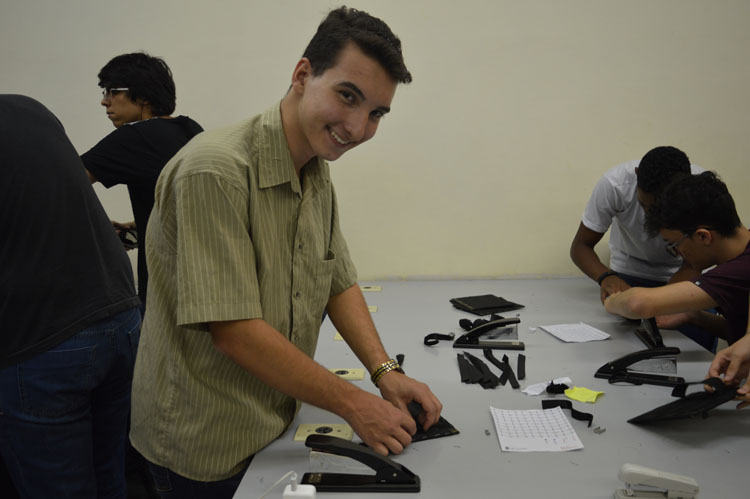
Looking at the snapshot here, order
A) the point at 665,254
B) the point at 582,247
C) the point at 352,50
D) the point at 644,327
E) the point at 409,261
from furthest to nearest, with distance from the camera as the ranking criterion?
the point at 409,261 → the point at 582,247 → the point at 665,254 → the point at 644,327 → the point at 352,50

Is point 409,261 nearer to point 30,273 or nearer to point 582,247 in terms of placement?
point 582,247

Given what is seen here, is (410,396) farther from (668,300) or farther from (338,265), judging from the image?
(668,300)

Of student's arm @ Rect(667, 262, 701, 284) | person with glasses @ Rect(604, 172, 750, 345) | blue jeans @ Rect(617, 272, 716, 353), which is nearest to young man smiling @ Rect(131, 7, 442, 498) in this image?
person with glasses @ Rect(604, 172, 750, 345)

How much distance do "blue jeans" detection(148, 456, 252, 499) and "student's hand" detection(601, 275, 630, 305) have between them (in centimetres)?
164

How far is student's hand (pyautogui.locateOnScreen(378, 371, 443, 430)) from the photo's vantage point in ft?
3.57

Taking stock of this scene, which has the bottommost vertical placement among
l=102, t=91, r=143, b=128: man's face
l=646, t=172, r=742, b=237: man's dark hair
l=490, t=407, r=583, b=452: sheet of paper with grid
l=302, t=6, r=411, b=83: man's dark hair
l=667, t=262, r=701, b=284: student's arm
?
l=490, t=407, r=583, b=452: sheet of paper with grid

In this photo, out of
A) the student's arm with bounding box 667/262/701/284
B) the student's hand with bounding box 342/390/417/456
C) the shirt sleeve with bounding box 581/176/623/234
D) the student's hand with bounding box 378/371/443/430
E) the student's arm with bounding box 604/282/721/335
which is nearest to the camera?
the student's hand with bounding box 342/390/417/456

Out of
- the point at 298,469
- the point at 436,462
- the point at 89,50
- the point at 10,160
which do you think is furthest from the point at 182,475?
the point at 89,50

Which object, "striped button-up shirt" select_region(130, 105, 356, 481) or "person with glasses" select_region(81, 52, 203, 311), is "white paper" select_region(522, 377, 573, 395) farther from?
"person with glasses" select_region(81, 52, 203, 311)

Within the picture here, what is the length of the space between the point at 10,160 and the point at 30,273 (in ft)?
0.89

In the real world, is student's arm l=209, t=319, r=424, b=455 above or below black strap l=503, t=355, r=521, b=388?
above

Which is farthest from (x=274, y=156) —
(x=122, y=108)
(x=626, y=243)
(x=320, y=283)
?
(x=626, y=243)

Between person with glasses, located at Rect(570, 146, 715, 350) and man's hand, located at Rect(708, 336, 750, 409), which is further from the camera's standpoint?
person with glasses, located at Rect(570, 146, 715, 350)

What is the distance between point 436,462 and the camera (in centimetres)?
100
